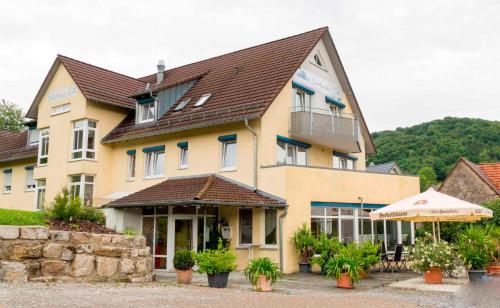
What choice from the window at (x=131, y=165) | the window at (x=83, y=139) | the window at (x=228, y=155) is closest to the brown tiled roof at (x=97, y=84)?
the window at (x=83, y=139)

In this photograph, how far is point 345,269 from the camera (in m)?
14.4

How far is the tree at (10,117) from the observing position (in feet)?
159

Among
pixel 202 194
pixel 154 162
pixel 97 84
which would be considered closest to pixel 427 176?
pixel 154 162

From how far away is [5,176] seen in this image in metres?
33.1

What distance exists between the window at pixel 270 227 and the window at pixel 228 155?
2.66 meters

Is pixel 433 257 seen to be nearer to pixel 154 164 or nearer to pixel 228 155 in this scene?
pixel 228 155

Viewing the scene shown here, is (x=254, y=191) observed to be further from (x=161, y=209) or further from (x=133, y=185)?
(x=133, y=185)

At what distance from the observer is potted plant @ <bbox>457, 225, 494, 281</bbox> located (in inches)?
637

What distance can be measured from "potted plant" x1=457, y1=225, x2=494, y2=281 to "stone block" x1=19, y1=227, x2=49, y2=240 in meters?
12.1

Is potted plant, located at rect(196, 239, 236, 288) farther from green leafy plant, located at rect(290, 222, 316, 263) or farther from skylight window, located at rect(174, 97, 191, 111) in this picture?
skylight window, located at rect(174, 97, 191, 111)

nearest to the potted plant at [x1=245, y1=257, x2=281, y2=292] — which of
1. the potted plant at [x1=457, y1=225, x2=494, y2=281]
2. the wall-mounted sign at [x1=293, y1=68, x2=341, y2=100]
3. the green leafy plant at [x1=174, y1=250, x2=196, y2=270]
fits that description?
the green leafy plant at [x1=174, y1=250, x2=196, y2=270]

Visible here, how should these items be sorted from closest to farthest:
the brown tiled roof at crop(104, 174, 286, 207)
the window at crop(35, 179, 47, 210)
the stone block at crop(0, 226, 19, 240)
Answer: the stone block at crop(0, 226, 19, 240) < the brown tiled roof at crop(104, 174, 286, 207) < the window at crop(35, 179, 47, 210)

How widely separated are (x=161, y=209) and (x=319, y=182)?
634 cm

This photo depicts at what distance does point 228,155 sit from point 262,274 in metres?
9.03
